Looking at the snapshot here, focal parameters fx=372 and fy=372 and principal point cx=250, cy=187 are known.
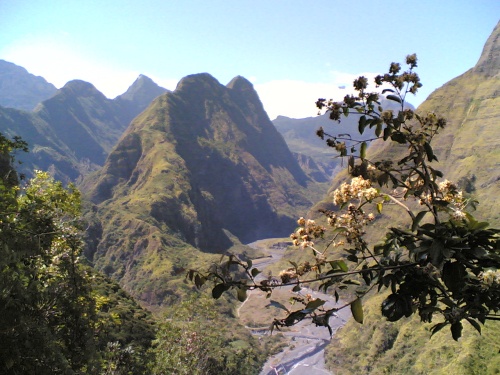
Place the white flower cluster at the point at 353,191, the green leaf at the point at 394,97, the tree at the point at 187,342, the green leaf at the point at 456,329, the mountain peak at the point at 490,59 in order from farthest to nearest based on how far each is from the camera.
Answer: the mountain peak at the point at 490,59 < the tree at the point at 187,342 < the white flower cluster at the point at 353,191 < the green leaf at the point at 394,97 < the green leaf at the point at 456,329

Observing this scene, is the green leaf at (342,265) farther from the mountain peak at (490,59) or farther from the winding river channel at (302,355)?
the mountain peak at (490,59)

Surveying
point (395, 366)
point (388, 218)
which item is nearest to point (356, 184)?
point (395, 366)

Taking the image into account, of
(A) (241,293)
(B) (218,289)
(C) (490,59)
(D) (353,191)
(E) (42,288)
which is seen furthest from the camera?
(C) (490,59)

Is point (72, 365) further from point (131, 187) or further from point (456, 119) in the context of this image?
point (131, 187)

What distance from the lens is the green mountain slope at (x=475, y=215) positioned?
3922cm

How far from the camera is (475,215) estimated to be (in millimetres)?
74750

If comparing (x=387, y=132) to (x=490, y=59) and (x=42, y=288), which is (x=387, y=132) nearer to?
(x=42, y=288)

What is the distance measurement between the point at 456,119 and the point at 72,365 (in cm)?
15407

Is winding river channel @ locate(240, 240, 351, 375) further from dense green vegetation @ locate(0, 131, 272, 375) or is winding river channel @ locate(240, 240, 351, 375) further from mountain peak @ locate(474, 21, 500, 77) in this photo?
mountain peak @ locate(474, 21, 500, 77)

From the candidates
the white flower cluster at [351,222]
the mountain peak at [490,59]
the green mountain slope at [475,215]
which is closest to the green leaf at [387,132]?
the white flower cluster at [351,222]

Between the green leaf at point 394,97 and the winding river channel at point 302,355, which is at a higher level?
the green leaf at point 394,97

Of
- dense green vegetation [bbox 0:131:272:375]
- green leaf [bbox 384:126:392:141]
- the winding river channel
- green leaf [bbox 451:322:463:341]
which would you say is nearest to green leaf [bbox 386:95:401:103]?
green leaf [bbox 384:126:392:141]

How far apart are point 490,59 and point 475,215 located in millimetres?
111156

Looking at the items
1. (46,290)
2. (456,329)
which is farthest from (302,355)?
(456,329)
